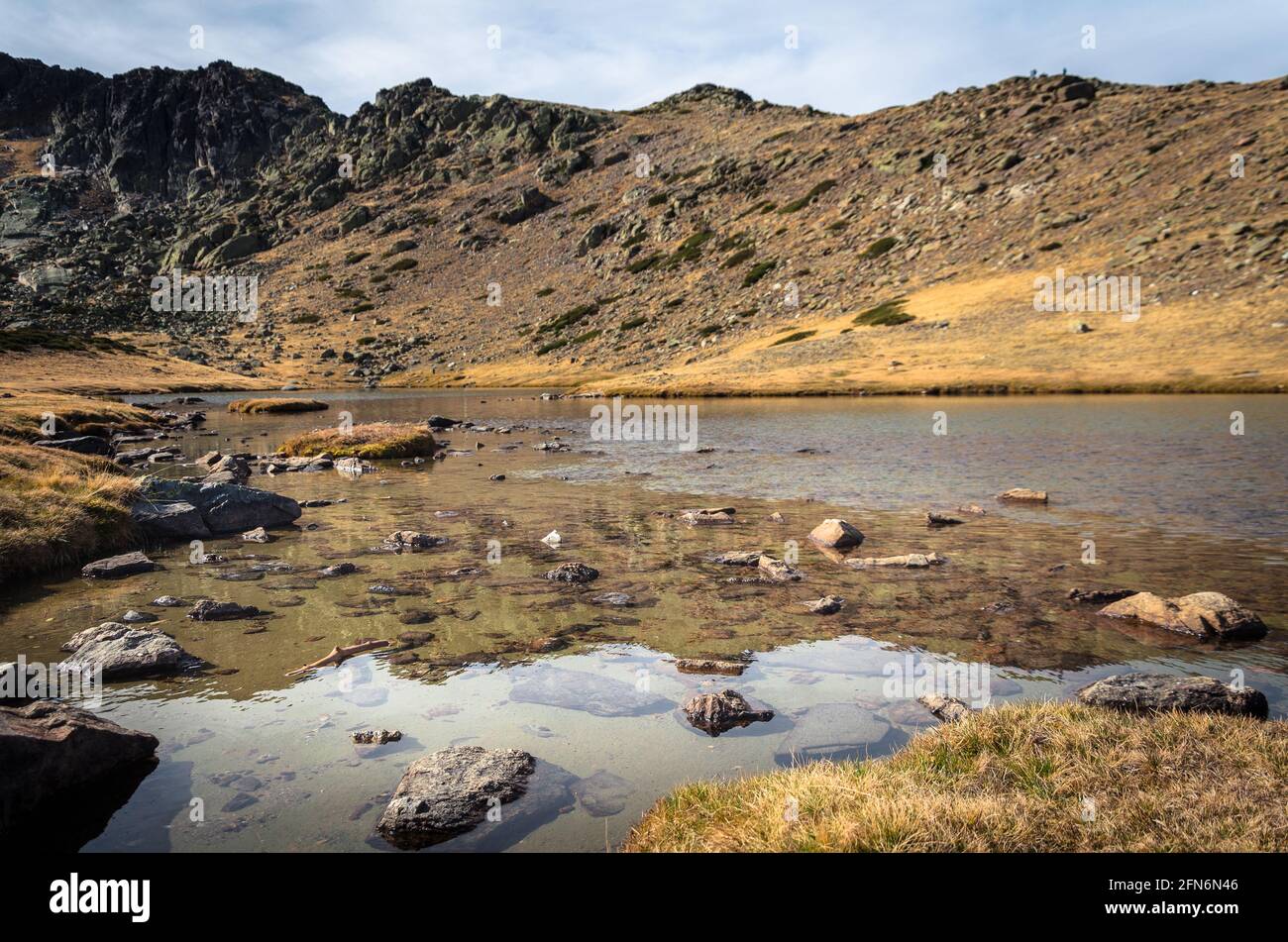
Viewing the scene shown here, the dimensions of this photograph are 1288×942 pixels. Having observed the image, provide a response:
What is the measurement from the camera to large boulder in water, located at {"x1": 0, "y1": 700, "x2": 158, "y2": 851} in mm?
5852

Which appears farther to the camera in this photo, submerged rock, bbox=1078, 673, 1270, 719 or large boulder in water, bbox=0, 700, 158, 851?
submerged rock, bbox=1078, 673, 1270, 719

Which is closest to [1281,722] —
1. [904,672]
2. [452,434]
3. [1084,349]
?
[904,672]

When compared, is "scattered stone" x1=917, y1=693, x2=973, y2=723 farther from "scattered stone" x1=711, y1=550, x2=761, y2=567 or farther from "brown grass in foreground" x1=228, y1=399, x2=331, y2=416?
"brown grass in foreground" x1=228, y1=399, x2=331, y2=416

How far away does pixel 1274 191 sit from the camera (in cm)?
7569

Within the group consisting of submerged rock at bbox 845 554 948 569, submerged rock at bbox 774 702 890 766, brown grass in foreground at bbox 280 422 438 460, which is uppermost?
brown grass in foreground at bbox 280 422 438 460

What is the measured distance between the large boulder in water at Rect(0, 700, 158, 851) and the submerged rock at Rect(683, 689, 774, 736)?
5553 mm

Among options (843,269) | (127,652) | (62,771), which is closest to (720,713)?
(62,771)

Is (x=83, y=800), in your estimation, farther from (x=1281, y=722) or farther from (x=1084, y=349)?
(x=1084, y=349)

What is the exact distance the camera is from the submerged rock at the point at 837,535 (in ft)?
51.4

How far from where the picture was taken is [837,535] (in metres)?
15.7

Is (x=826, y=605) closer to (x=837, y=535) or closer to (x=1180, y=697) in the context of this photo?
(x=837, y=535)

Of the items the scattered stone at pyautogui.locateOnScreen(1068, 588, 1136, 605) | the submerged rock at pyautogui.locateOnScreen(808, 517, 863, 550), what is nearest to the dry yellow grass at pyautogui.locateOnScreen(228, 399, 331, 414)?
the submerged rock at pyautogui.locateOnScreen(808, 517, 863, 550)

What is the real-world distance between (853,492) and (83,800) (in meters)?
20.3

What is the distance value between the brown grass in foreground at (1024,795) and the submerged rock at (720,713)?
148 centimetres
